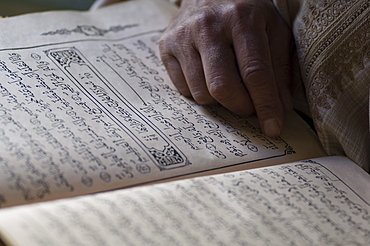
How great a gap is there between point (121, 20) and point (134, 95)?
329 millimetres

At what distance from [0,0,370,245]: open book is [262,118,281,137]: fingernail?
11mm

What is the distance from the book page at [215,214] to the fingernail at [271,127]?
4.1 inches

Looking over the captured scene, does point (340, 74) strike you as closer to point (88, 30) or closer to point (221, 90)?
point (221, 90)

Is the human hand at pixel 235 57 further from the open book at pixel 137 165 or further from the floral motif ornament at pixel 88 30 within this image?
the floral motif ornament at pixel 88 30

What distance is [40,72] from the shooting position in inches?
31.0

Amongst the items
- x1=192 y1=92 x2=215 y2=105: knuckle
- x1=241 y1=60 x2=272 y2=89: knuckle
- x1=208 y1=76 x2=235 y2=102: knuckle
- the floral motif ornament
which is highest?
the floral motif ornament

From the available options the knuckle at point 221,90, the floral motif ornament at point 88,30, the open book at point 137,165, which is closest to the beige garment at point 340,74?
the open book at point 137,165

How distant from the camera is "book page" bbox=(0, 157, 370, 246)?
0.49m

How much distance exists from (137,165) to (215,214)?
140mm

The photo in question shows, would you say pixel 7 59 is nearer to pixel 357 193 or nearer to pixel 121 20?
pixel 121 20

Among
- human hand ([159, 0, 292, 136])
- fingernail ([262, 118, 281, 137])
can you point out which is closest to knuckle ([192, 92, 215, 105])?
human hand ([159, 0, 292, 136])

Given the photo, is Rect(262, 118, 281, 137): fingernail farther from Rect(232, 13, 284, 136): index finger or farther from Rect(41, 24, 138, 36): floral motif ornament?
Rect(41, 24, 138, 36): floral motif ornament

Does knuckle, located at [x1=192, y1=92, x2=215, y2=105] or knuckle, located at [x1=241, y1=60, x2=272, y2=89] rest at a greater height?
knuckle, located at [x1=241, y1=60, x2=272, y2=89]

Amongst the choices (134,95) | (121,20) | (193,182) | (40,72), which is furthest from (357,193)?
(121,20)
